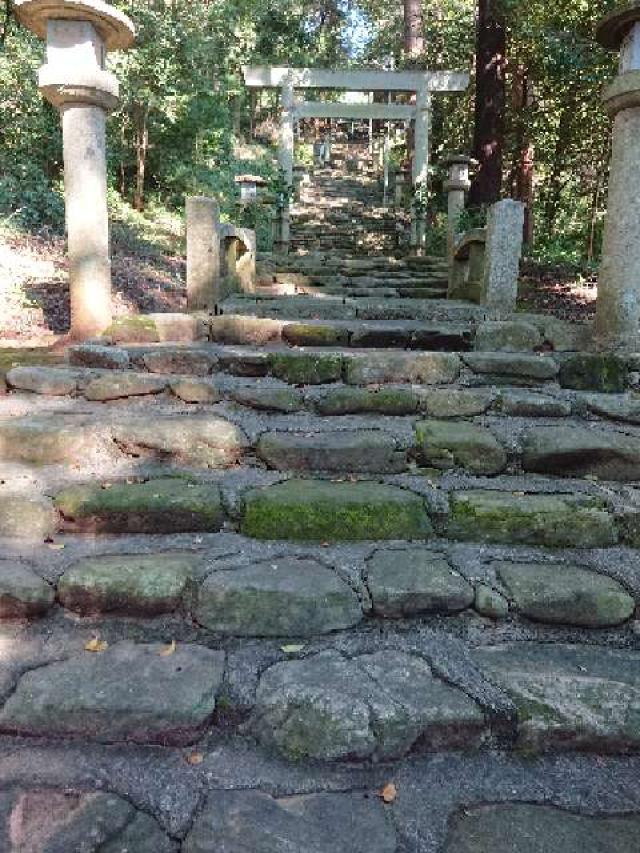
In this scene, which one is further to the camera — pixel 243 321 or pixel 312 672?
pixel 243 321

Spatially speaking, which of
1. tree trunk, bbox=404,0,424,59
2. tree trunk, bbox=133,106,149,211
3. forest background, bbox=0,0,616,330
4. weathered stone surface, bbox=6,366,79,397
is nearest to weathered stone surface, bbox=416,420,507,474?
weathered stone surface, bbox=6,366,79,397

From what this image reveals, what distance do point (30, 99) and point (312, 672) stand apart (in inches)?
349

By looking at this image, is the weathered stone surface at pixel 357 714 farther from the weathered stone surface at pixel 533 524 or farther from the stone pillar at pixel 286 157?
the stone pillar at pixel 286 157

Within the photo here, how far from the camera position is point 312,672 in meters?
1.25

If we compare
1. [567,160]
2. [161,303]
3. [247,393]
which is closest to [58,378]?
[247,393]

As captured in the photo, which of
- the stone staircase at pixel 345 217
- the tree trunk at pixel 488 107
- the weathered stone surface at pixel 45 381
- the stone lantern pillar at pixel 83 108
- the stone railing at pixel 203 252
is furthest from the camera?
the stone staircase at pixel 345 217

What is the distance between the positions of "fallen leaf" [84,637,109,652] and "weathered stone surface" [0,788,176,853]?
328 mm

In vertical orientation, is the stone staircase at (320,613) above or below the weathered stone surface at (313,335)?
below

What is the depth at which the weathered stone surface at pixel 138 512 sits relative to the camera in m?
1.67

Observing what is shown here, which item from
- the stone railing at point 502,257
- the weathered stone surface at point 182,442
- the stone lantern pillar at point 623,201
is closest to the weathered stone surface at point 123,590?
the weathered stone surface at point 182,442

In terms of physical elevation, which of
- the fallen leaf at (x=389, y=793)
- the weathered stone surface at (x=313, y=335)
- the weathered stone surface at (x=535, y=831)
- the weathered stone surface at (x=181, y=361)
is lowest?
the fallen leaf at (x=389, y=793)

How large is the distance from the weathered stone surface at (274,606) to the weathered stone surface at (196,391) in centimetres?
101

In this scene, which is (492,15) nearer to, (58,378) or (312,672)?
(58,378)

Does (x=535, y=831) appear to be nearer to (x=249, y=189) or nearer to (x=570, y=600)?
(x=570, y=600)
